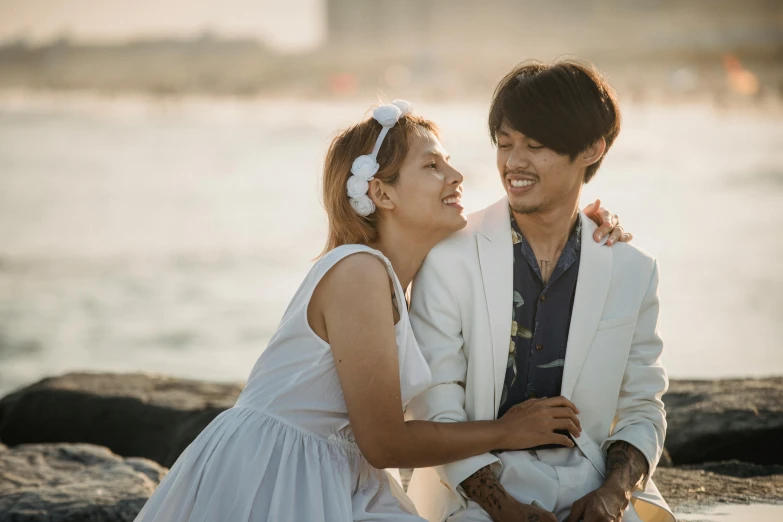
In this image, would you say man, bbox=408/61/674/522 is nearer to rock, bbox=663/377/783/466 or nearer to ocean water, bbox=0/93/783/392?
rock, bbox=663/377/783/466

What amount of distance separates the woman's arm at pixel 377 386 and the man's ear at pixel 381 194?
10.4 inches

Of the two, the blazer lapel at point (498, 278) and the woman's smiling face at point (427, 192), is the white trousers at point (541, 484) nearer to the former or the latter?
the blazer lapel at point (498, 278)

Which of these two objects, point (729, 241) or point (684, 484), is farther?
point (729, 241)

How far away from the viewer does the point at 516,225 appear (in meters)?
3.08

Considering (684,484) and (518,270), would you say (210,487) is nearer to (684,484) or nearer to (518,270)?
(518,270)

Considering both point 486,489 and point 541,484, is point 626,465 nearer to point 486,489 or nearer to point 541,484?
point 541,484

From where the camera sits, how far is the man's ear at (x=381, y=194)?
2895 millimetres

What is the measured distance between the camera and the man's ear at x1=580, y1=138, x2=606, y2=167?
3.05 m

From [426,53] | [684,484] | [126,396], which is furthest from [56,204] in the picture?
[684,484]

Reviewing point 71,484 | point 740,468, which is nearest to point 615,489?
point 740,468

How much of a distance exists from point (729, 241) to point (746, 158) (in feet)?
25.9

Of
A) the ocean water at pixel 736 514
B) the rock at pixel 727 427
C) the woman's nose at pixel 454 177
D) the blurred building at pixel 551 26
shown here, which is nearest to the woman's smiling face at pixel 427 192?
the woman's nose at pixel 454 177

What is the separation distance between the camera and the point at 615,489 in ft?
9.08

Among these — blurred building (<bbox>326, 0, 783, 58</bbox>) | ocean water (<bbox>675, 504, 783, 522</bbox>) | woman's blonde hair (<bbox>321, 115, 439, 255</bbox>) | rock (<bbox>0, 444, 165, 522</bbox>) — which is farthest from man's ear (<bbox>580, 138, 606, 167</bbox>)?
blurred building (<bbox>326, 0, 783, 58</bbox>)
